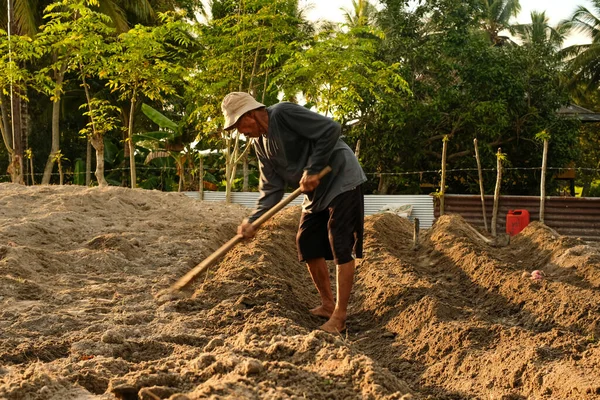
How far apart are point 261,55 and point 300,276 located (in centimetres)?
812

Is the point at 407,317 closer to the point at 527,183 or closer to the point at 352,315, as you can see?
the point at 352,315

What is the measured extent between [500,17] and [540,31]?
243 centimetres

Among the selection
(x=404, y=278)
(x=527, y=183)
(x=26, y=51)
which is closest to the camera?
(x=404, y=278)

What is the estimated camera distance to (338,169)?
184 inches

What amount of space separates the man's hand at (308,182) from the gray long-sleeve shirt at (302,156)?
0.12 ft

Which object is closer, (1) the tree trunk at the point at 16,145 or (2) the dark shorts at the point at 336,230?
(2) the dark shorts at the point at 336,230

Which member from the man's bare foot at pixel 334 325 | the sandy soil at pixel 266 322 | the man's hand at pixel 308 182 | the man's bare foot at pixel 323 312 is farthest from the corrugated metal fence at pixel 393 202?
the man's hand at pixel 308 182

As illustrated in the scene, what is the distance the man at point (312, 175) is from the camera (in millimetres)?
4531

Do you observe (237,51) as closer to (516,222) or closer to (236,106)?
(516,222)

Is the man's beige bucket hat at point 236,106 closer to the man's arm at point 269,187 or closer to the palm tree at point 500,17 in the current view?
the man's arm at point 269,187

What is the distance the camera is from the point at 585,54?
27.9 meters

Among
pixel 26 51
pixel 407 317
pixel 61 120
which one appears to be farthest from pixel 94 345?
pixel 61 120

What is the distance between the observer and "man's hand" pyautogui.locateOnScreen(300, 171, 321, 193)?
445 centimetres

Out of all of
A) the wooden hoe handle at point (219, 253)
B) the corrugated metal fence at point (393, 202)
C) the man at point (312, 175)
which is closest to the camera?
the wooden hoe handle at point (219, 253)
